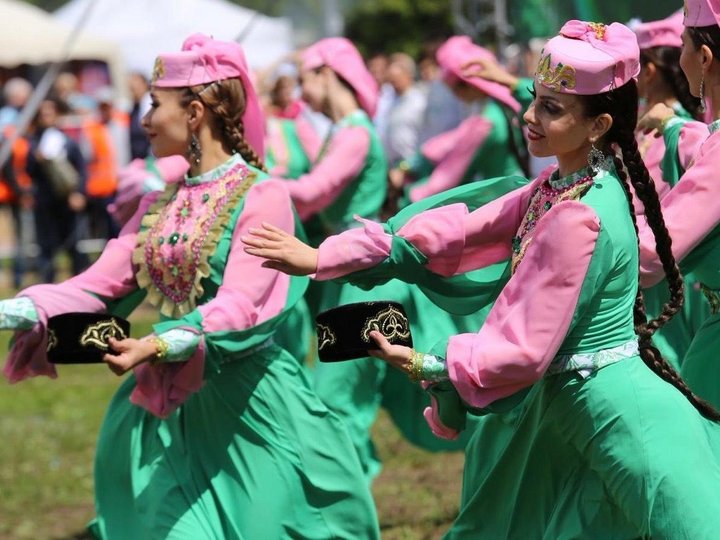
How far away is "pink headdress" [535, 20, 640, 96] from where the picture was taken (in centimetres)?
356

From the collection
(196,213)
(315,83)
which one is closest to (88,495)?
(315,83)

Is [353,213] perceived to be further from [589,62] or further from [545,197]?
[589,62]

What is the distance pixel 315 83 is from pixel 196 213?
2.64m

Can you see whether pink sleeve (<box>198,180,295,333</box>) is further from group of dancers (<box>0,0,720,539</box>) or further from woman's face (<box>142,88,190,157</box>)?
woman's face (<box>142,88,190,157</box>)

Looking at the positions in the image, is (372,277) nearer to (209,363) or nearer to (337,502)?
(209,363)

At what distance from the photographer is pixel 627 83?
3.62 meters

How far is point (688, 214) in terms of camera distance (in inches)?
154

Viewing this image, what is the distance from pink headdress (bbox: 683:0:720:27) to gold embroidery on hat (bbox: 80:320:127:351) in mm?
1746

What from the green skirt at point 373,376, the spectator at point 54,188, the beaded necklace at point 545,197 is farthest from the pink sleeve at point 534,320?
the spectator at point 54,188

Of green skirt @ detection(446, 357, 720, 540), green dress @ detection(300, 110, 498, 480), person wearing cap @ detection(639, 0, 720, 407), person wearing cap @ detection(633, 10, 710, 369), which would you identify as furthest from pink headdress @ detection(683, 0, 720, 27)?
green dress @ detection(300, 110, 498, 480)

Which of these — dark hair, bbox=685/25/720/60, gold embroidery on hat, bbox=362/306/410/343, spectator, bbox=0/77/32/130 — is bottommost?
spectator, bbox=0/77/32/130

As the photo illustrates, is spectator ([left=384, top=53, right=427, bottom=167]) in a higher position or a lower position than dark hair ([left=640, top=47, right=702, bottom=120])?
lower

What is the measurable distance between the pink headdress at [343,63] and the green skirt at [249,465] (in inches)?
103

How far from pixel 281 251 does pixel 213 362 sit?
2.83 feet
